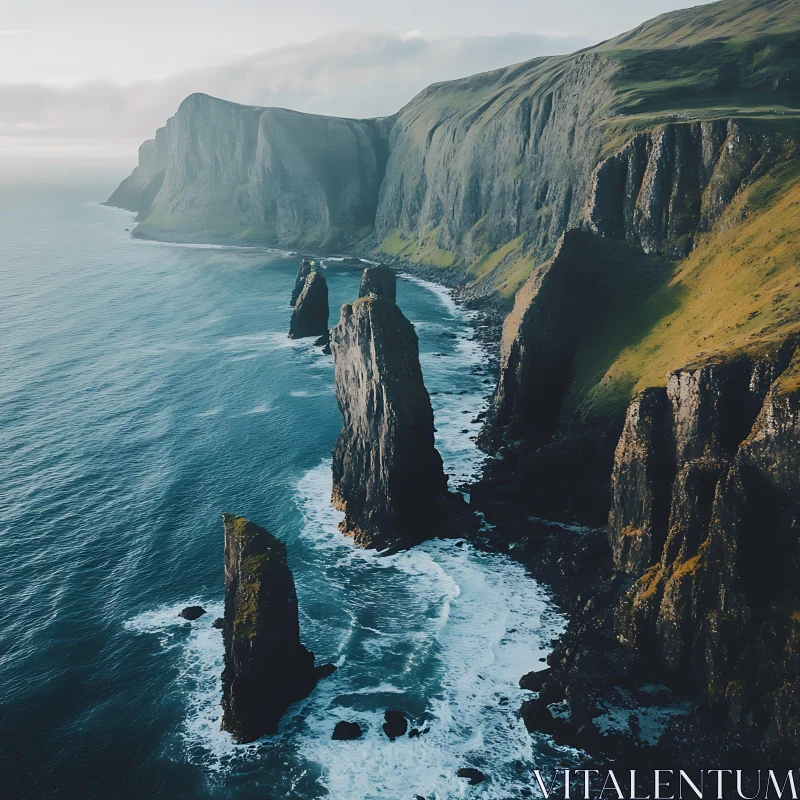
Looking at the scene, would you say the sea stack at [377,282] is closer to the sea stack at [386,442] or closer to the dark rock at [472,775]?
the sea stack at [386,442]

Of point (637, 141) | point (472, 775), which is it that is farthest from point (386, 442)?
point (637, 141)

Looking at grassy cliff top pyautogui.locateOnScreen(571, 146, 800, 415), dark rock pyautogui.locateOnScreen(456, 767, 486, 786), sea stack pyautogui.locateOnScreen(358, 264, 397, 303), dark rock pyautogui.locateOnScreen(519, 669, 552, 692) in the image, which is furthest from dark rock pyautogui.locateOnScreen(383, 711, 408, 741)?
sea stack pyautogui.locateOnScreen(358, 264, 397, 303)

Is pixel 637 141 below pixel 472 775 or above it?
above

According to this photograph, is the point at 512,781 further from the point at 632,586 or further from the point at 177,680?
the point at 177,680

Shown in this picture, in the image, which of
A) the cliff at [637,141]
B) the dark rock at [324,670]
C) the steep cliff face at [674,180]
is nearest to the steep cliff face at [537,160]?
the cliff at [637,141]

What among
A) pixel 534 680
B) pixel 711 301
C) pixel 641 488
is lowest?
pixel 534 680

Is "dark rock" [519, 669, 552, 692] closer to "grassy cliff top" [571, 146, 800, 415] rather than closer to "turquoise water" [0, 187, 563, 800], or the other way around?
"turquoise water" [0, 187, 563, 800]

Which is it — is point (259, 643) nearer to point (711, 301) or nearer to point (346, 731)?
point (346, 731)

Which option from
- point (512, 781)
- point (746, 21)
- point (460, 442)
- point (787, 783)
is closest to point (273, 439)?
point (460, 442)
